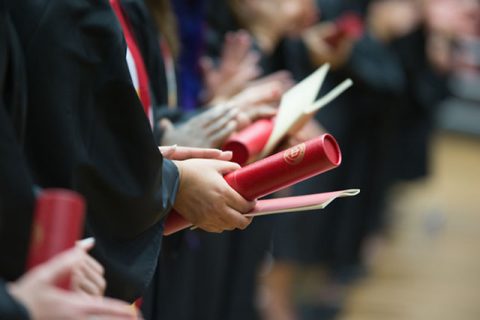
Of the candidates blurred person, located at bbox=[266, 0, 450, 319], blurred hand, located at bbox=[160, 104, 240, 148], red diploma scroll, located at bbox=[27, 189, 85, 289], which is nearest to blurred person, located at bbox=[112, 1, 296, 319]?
blurred hand, located at bbox=[160, 104, 240, 148]

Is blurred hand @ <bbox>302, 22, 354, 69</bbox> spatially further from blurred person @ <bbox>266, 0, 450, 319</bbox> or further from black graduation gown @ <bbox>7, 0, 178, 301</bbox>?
black graduation gown @ <bbox>7, 0, 178, 301</bbox>

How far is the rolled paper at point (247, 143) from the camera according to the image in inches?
63.5

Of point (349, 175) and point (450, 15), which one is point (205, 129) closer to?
point (349, 175)

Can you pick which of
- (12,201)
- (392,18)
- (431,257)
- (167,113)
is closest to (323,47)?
(392,18)

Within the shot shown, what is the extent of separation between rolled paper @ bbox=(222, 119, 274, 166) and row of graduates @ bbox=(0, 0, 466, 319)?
2cm

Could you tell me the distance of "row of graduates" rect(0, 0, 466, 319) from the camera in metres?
1.21

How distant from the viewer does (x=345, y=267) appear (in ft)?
14.4

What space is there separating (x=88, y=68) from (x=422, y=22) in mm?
3203

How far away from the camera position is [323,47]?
3.30 meters

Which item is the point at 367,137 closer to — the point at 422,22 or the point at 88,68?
the point at 422,22

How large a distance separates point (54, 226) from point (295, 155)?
0.47 meters

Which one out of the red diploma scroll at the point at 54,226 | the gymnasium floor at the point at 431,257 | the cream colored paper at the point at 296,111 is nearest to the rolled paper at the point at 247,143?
the cream colored paper at the point at 296,111

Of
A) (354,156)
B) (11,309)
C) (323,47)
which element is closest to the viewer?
(11,309)

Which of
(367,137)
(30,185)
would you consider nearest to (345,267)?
(367,137)
